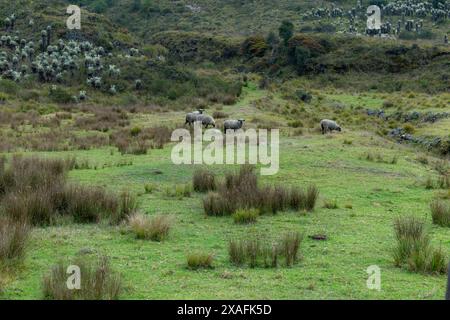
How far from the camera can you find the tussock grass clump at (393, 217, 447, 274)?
862 cm

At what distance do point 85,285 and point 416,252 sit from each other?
4.80 m

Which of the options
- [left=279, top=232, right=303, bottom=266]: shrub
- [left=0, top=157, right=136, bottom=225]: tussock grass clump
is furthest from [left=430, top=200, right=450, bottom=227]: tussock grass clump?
[left=0, top=157, right=136, bottom=225]: tussock grass clump

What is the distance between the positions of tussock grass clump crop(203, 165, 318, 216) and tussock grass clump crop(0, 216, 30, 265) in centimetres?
437

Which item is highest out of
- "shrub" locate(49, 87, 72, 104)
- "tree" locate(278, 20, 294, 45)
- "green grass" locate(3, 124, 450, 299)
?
"tree" locate(278, 20, 294, 45)

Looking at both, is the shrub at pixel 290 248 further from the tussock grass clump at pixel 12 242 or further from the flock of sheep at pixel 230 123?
the flock of sheep at pixel 230 123

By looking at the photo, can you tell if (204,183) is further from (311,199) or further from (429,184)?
(429,184)

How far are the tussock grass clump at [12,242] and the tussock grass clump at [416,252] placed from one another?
5357 millimetres

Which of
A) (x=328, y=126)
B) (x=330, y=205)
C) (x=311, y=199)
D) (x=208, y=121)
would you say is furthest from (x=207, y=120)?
(x=311, y=199)

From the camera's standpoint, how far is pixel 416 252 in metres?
8.91

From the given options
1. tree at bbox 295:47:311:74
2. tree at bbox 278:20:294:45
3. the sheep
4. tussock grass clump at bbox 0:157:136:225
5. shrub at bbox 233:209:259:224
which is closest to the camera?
tussock grass clump at bbox 0:157:136:225

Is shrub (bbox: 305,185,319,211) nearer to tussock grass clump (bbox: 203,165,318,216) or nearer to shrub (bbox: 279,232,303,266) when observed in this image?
tussock grass clump (bbox: 203,165,318,216)

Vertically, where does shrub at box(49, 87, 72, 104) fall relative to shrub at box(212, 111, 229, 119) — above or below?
above

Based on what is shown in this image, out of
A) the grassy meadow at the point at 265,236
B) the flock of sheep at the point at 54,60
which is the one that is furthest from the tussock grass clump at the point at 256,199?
the flock of sheep at the point at 54,60

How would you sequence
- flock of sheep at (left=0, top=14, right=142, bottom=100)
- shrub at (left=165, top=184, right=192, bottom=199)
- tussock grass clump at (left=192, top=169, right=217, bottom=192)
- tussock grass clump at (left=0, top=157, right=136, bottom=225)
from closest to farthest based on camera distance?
tussock grass clump at (left=0, top=157, right=136, bottom=225) < shrub at (left=165, top=184, right=192, bottom=199) < tussock grass clump at (left=192, top=169, right=217, bottom=192) < flock of sheep at (left=0, top=14, right=142, bottom=100)
